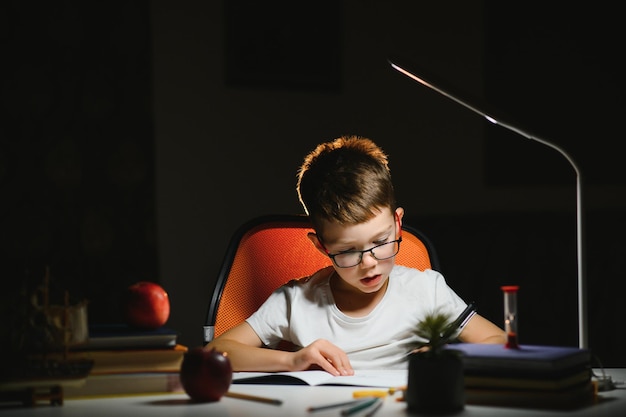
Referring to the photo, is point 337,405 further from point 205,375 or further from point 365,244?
point 365,244

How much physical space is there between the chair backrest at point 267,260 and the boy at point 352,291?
0.15 meters

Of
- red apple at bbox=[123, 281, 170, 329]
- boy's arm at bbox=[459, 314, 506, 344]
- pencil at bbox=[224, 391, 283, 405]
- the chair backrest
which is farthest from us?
the chair backrest

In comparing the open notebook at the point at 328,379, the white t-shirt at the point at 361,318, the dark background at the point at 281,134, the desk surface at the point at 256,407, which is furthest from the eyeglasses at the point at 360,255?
the dark background at the point at 281,134

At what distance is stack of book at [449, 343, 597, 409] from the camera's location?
4.16ft

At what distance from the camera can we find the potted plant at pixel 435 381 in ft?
4.01

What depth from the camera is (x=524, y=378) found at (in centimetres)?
129

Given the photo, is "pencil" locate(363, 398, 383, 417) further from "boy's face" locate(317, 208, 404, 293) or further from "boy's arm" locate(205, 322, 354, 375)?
"boy's face" locate(317, 208, 404, 293)

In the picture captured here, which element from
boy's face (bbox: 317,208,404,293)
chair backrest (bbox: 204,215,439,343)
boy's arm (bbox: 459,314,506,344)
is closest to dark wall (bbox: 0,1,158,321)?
chair backrest (bbox: 204,215,439,343)

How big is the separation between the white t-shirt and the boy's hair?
178mm

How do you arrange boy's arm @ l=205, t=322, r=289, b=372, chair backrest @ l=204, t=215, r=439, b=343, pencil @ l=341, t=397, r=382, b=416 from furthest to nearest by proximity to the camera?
chair backrest @ l=204, t=215, r=439, b=343 → boy's arm @ l=205, t=322, r=289, b=372 → pencil @ l=341, t=397, r=382, b=416

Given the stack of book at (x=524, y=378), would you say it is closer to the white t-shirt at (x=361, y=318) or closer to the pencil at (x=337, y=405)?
the pencil at (x=337, y=405)

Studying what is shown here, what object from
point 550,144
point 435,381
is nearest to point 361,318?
point 550,144

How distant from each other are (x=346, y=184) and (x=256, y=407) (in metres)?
0.73

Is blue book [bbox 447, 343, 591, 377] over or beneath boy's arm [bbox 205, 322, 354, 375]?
over
